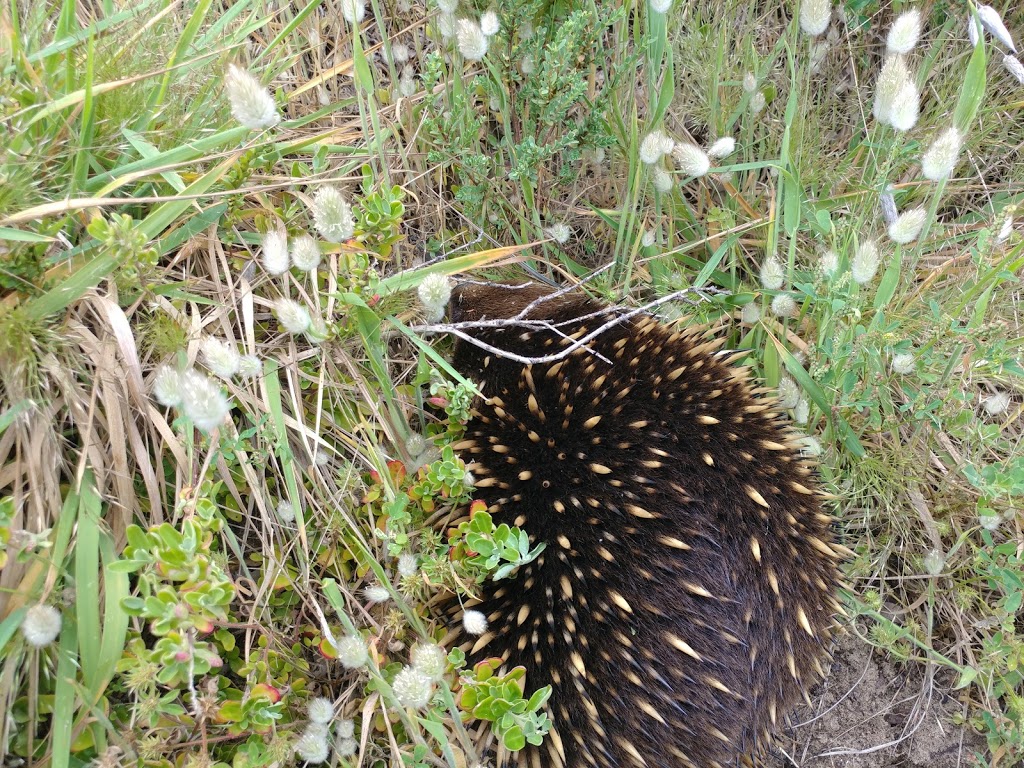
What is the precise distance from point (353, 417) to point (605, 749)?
0.87 metres

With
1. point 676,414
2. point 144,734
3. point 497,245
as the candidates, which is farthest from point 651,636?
point 497,245

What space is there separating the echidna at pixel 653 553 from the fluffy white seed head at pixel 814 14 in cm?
70

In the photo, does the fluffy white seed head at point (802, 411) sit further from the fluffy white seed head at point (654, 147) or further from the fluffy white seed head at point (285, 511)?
the fluffy white seed head at point (285, 511)

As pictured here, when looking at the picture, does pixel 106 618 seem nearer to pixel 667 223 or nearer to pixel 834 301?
pixel 834 301

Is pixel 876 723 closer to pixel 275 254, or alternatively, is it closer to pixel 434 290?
pixel 434 290

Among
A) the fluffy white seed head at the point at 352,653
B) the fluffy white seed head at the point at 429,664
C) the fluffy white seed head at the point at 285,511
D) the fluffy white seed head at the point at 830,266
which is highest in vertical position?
the fluffy white seed head at the point at 830,266

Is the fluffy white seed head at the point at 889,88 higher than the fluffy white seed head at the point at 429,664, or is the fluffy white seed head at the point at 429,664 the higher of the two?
the fluffy white seed head at the point at 889,88

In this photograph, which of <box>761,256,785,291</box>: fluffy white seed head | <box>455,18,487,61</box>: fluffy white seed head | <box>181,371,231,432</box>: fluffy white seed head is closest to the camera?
<box>181,371,231,432</box>: fluffy white seed head

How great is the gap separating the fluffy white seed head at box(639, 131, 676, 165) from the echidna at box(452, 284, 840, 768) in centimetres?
40

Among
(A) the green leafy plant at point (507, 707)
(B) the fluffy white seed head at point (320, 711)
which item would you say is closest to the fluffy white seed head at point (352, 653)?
(B) the fluffy white seed head at point (320, 711)

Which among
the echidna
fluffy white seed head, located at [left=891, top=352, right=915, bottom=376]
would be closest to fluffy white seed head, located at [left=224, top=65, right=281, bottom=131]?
the echidna

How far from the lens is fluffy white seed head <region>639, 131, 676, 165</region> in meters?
1.61

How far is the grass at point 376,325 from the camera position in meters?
1.26

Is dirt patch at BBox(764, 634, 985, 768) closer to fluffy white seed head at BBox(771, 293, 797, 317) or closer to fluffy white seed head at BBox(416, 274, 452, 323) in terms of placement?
fluffy white seed head at BBox(771, 293, 797, 317)
